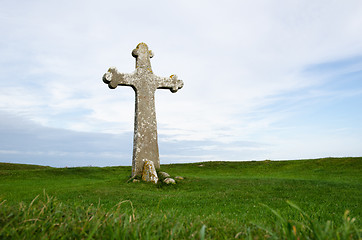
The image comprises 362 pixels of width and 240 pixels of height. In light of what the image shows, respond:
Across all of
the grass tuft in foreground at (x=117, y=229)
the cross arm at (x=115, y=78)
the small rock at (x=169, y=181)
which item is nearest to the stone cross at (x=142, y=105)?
the cross arm at (x=115, y=78)

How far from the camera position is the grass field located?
7.29 ft

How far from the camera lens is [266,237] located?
88.0 inches

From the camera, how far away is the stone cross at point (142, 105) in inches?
587

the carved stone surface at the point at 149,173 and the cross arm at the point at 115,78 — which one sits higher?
the cross arm at the point at 115,78

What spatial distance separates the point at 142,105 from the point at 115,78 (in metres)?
2.01

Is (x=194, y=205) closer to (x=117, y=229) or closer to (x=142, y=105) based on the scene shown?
(x=117, y=229)

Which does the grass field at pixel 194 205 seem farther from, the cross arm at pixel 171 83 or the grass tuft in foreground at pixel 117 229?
the cross arm at pixel 171 83

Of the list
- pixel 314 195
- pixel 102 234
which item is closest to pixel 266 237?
pixel 102 234

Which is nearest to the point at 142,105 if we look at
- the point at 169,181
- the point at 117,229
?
the point at 169,181

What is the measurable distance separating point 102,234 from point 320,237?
5.01 feet

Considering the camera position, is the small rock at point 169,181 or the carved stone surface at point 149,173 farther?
the carved stone surface at point 149,173

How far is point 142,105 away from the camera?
15.4 meters

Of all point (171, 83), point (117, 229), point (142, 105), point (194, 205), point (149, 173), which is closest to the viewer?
point (117, 229)

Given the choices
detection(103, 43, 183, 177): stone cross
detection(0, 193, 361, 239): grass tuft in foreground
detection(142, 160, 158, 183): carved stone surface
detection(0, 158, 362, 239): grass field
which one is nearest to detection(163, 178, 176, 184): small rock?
detection(0, 158, 362, 239): grass field
